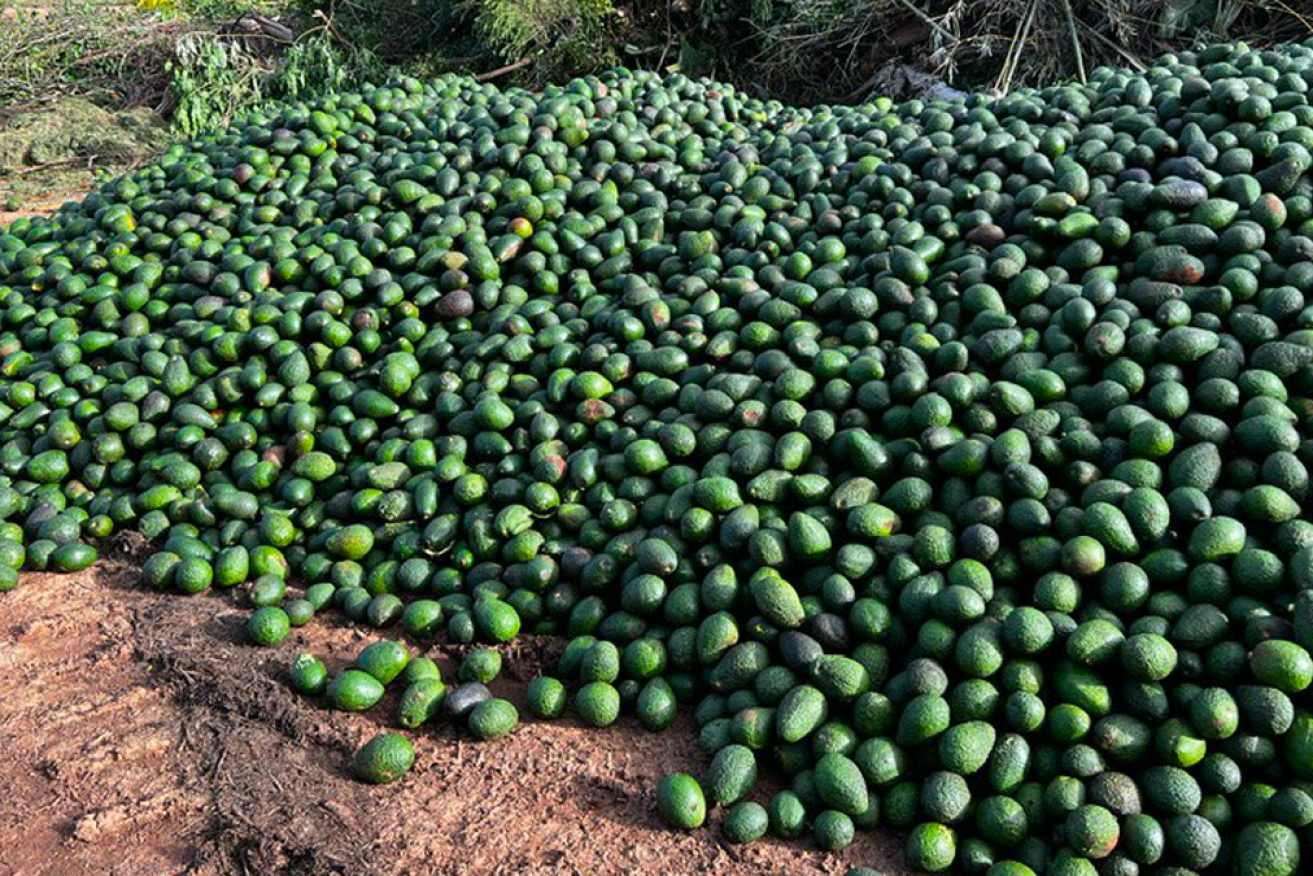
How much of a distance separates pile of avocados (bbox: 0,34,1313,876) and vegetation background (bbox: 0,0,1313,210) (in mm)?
3961

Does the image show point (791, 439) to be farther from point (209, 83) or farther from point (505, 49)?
point (209, 83)

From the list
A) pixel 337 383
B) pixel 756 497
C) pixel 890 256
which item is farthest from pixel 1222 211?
pixel 337 383

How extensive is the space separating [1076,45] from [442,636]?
809 cm

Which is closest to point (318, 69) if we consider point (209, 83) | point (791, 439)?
point (209, 83)

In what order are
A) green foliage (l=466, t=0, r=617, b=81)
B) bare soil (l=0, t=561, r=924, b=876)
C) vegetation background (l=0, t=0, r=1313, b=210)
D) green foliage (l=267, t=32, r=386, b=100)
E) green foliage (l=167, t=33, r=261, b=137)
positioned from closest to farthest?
bare soil (l=0, t=561, r=924, b=876) < vegetation background (l=0, t=0, r=1313, b=210) < green foliage (l=466, t=0, r=617, b=81) < green foliage (l=167, t=33, r=261, b=137) < green foliage (l=267, t=32, r=386, b=100)

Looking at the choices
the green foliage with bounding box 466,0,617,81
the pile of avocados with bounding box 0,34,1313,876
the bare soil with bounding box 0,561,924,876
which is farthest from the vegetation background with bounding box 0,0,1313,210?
the bare soil with bounding box 0,561,924,876

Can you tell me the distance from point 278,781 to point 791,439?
6.96ft

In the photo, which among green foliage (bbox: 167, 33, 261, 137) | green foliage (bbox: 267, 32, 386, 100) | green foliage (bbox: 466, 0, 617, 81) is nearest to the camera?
green foliage (bbox: 466, 0, 617, 81)

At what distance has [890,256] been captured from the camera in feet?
14.6

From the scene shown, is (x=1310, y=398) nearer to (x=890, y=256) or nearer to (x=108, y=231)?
(x=890, y=256)

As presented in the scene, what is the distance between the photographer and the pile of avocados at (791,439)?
291 cm

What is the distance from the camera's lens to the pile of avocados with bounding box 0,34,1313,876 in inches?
114

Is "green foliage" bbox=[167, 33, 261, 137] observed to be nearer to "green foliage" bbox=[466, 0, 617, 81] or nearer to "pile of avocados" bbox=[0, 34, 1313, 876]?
"green foliage" bbox=[466, 0, 617, 81]

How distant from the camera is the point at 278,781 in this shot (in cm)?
314
